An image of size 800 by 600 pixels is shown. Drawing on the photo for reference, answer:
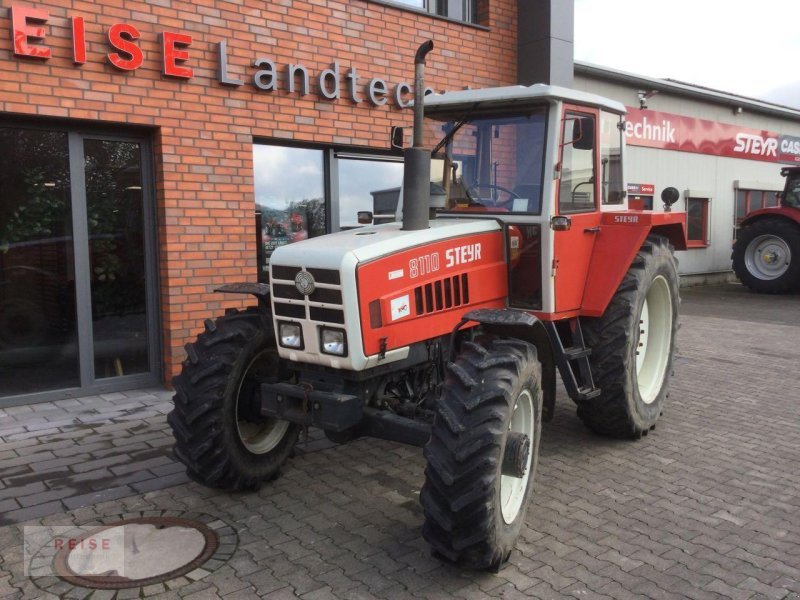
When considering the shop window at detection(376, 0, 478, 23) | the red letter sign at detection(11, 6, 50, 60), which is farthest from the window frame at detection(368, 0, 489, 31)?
the red letter sign at detection(11, 6, 50, 60)

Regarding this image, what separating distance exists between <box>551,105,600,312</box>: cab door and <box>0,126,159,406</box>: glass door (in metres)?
3.94

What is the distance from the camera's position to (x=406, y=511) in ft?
13.4

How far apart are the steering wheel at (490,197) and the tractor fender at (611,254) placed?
2.72 feet

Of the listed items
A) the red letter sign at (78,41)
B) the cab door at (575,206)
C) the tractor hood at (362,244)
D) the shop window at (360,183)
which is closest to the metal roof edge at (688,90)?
the shop window at (360,183)

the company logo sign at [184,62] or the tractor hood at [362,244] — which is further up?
the company logo sign at [184,62]

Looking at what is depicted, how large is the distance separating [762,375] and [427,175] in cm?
539

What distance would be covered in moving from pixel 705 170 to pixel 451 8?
381 inches

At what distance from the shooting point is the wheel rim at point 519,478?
3662 millimetres

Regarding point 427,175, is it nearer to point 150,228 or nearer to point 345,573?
point 345,573

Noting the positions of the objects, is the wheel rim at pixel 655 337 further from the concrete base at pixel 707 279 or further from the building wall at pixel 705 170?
the concrete base at pixel 707 279

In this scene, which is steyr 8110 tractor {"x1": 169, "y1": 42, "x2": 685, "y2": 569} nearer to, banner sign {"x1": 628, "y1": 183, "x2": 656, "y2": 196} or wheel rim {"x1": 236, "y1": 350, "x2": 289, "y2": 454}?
wheel rim {"x1": 236, "y1": 350, "x2": 289, "y2": 454}

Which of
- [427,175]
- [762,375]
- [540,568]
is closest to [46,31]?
[427,175]

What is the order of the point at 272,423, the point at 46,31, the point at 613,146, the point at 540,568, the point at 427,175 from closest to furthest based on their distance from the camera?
the point at 540,568, the point at 427,175, the point at 272,423, the point at 613,146, the point at 46,31

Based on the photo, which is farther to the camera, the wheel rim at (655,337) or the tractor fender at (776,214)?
the tractor fender at (776,214)
